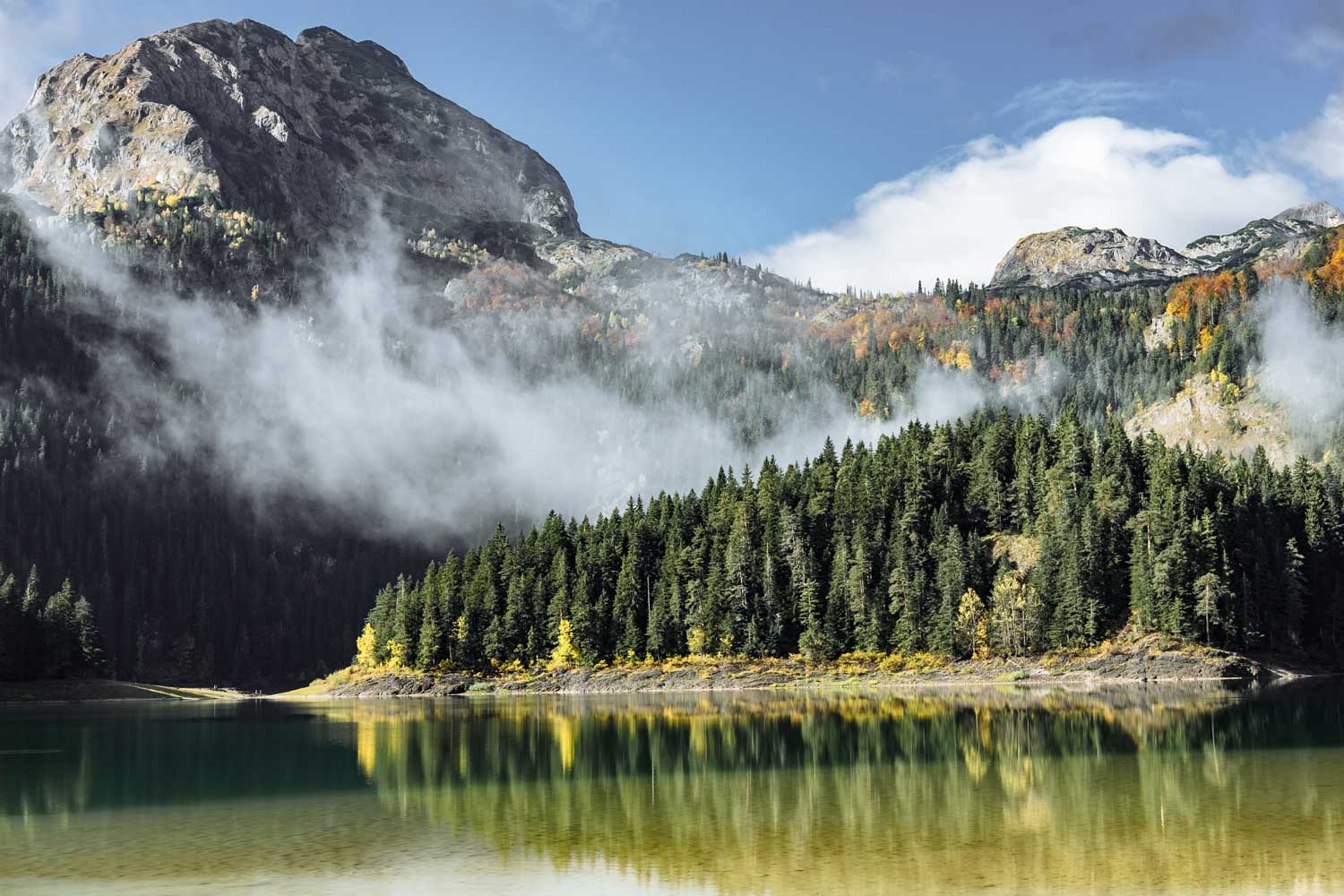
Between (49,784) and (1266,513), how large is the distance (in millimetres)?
139707

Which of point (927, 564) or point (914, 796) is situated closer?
point (914, 796)

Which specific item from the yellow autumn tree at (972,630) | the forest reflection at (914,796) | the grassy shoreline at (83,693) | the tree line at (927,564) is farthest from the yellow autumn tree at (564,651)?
the forest reflection at (914,796)

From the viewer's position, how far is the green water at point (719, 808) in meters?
27.4

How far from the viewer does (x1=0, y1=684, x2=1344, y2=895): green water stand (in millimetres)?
27406

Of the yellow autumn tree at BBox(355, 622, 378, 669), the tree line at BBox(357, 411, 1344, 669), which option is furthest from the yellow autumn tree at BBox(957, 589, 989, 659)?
the yellow autumn tree at BBox(355, 622, 378, 669)

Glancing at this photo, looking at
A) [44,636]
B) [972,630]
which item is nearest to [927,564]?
[972,630]

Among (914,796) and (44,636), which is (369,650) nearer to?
(44,636)

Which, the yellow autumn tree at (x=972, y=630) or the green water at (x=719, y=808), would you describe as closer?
the green water at (x=719, y=808)

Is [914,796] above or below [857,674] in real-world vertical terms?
above

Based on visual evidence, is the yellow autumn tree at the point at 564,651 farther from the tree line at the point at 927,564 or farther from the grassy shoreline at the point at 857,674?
the grassy shoreline at the point at 857,674

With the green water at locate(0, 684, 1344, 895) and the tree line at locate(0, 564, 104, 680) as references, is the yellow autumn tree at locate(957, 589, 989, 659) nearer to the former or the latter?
the green water at locate(0, 684, 1344, 895)

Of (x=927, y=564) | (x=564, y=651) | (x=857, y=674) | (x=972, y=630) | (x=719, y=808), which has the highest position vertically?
(x=927, y=564)

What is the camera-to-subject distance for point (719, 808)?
3825cm

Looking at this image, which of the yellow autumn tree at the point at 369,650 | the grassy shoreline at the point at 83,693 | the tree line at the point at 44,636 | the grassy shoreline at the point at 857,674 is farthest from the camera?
the tree line at the point at 44,636
